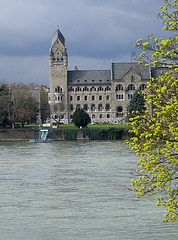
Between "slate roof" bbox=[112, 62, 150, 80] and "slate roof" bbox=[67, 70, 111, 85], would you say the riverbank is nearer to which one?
"slate roof" bbox=[112, 62, 150, 80]

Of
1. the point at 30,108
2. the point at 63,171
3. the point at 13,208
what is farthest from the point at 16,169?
the point at 30,108

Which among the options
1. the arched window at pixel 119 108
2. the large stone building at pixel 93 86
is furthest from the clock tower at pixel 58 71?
the arched window at pixel 119 108

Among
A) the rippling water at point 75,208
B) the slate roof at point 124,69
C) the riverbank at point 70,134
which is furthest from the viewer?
the slate roof at point 124,69

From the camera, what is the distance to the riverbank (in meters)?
73.0

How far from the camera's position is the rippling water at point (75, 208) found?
16.5 metres

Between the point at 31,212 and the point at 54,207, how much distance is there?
1.26 meters

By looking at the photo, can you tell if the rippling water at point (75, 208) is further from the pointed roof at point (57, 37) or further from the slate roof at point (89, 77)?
the pointed roof at point (57, 37)

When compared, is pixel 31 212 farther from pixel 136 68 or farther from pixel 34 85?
pixel 34 85

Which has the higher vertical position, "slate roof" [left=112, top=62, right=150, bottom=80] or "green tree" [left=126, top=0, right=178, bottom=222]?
"slate roof" [left=112, top=62, right=150, bottom=80]

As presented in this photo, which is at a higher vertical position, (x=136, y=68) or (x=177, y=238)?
(x=136, y=68)

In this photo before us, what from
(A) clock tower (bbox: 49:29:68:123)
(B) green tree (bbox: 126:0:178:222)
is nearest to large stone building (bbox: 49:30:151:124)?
(A) clock tower (bbox: 49:29:68:123)

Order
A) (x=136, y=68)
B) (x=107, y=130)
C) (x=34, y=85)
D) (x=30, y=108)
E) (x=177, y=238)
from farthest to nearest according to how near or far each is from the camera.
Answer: (x=34, y=85)
(x=136, y=68)
(x=30, y=108)
(x=107, y=130)
(x=177, y=238)

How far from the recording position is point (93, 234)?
53.4 ft

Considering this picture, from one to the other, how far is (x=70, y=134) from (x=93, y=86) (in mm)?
43025
